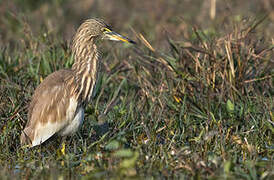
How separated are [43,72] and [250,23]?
2229 mm

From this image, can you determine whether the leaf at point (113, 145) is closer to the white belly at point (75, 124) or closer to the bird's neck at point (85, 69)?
the white belly at point (75, 124)

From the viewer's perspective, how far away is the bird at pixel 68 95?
Answer: 15.6 ft

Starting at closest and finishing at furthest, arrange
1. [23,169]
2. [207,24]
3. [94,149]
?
[23,169], [94,149], [207,24]

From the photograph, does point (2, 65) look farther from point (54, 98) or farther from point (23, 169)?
point (23, 169)

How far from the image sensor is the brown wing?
4797 millimetres

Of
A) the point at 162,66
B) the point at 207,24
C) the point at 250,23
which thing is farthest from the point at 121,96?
the point at 207,24

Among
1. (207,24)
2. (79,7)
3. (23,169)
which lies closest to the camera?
(23,169)

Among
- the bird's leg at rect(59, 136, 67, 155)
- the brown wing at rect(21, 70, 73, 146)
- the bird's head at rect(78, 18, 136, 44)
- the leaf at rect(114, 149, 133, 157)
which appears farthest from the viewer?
the bird's head at rect(78, 18, 136, 44)

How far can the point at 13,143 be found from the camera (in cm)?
495

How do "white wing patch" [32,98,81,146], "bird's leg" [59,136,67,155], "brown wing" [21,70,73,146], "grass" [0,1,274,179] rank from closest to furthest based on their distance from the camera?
"grass" [0,1,274,179], "bird's leg" [59,136,67,155], "white wing patch" [32,98,81,146], "brown wing" [21,70,73,146]

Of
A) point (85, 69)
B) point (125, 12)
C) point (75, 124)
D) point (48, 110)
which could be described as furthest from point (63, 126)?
point (125, 12)

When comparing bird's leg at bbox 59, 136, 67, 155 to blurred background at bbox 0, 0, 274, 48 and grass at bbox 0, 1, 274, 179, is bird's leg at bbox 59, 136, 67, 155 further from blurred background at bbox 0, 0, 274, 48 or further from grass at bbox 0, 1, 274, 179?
blurred background at bbox 0, 0, 274, 48

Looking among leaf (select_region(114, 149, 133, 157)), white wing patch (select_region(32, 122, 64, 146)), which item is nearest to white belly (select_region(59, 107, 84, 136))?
white wing patch (select_region(32, 122, 64, 146))

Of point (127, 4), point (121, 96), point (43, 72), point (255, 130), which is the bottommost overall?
point (255, 130)
